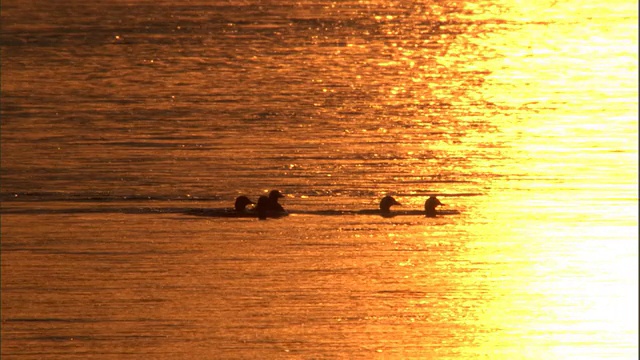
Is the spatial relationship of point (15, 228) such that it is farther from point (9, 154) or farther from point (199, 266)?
point (9, 154)

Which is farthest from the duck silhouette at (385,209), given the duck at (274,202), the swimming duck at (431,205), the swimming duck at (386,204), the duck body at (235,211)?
the duck body at (235,211)

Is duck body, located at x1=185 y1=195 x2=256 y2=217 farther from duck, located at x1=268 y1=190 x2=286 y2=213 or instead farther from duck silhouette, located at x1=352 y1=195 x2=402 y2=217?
duck silhouette, located at x1=352 y1=195 x2=402 y2=217

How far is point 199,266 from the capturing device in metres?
19.1

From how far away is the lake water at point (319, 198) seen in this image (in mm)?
16562

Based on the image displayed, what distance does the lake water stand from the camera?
54.3 ft

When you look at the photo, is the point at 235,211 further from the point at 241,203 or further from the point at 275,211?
the point at 275,211

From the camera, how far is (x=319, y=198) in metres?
23.2

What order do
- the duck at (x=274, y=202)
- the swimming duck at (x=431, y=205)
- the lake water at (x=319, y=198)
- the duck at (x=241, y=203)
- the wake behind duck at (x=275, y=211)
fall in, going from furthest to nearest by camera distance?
the duck at (x=241, y=203) → the duck at (x=274, y=202) → the wake behind duck at (x=275, y=211) → the swimming duck at (x=431, y=205) → the lake water at (x=319, y=198)

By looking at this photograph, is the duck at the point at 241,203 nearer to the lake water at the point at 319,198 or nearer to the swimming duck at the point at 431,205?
the lake water at the point at 319,198

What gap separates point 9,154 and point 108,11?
28.7 m

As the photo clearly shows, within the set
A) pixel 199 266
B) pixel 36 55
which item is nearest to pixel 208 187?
pixel 199 266

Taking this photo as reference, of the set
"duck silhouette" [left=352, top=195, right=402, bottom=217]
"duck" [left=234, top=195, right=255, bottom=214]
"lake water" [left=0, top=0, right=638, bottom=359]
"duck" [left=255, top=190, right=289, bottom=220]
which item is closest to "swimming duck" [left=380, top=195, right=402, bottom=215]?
"duck silhouette" [left=352, top=195, right=402, bottom=217]

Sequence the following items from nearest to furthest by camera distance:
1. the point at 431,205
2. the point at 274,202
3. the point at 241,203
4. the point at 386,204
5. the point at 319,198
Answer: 1. the point at 431,205
2. the point at 386,204
3. the point at 274,202
4. the point at 241,203
5. the point at 319,198

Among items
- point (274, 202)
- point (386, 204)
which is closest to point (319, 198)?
point (274, 202)
